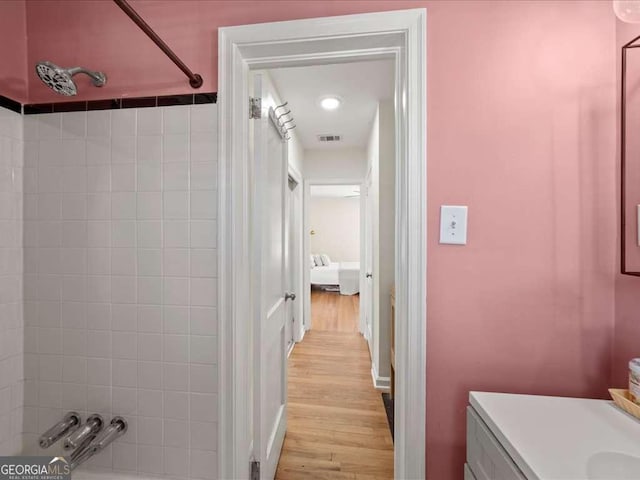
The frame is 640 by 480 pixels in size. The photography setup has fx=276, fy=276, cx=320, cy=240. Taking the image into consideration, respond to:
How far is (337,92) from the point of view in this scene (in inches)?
88.9

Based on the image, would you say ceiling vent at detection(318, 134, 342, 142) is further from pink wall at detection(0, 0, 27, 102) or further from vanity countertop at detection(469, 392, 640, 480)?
vanity countertop at detection(469, 392, 640, 480)

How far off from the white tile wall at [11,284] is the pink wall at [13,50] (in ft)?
0.36

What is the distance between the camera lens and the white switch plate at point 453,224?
1.00 meters

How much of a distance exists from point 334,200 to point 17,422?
23.7 ft

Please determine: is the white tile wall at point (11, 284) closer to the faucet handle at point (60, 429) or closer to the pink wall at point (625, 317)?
the faucet handle at point (60, 429)

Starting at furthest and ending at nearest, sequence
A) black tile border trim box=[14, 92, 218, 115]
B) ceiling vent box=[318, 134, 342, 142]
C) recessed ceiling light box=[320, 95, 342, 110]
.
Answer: ceiling vent box=[318, 134, 342, 142], recessed ceiling light box=[320, 95, 342, 110], black tile border trim box=[14, 92, 218, 115]

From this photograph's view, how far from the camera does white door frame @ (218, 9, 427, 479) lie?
1.01 m

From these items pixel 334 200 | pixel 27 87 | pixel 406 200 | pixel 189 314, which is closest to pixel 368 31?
pixel 406 200

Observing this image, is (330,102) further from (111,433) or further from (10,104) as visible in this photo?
(111,433)

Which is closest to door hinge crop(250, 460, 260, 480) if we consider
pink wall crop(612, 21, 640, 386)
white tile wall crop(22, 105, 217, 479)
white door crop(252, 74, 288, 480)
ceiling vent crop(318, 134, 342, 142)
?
white door crop(252, 74, 288, 480)

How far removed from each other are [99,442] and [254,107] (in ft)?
4.81

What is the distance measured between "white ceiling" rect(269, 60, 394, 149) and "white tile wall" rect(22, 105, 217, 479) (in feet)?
3.60

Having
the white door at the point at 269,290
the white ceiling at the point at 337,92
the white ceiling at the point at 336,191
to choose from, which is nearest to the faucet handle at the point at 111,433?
the white door at the point at 269,290

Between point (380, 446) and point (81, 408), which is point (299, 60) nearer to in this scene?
point (81, 408)
